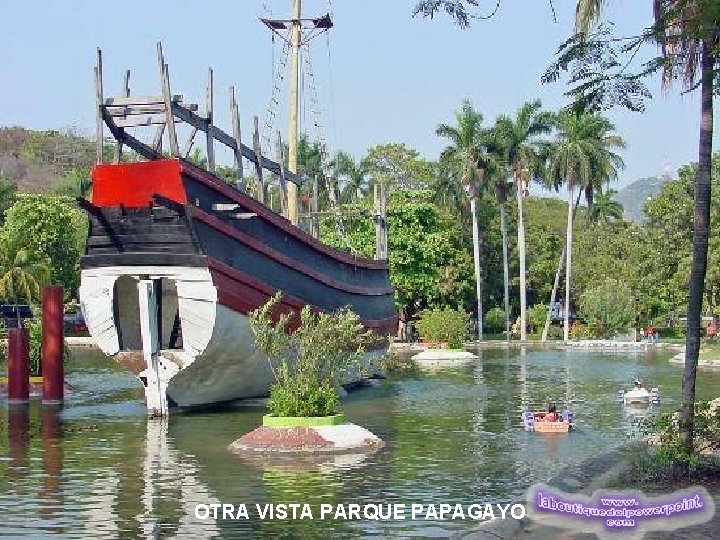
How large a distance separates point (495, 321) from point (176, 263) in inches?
2288

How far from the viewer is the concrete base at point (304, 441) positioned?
2159cm

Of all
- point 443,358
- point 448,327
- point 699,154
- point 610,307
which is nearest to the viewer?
point 699,154

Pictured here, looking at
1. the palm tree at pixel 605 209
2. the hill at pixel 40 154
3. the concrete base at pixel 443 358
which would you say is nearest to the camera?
the concrete base at pixel 443 358

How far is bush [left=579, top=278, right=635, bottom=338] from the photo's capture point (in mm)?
76062

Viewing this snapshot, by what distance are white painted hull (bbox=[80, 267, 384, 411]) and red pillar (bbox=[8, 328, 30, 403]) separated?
2180 mm

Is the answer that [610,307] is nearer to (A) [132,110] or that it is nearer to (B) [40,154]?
(A) [132,110]

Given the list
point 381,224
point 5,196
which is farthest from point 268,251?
point 5,196

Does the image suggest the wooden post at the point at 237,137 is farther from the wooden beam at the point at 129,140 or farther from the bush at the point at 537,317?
the bush at the point at 537,317

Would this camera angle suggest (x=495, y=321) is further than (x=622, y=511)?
Yes

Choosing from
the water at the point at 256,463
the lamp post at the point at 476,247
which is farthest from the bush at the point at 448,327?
the water at the point at 256,463

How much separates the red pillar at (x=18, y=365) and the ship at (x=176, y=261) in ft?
7.50

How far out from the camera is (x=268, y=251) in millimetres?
30781

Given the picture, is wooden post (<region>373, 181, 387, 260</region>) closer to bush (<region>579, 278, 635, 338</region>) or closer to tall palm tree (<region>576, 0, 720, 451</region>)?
tall palm tree (<region>576, 0, 720, 451</region>)

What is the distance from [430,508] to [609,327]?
208ft
